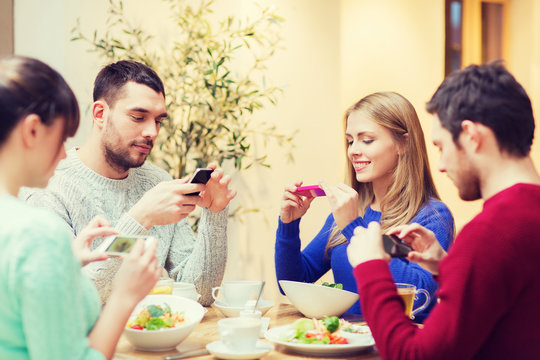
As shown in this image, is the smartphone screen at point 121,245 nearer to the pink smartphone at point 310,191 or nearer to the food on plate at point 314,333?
the food on plate at point 314,333

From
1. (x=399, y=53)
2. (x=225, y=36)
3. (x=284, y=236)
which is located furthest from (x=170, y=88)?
(x=399, y=53)

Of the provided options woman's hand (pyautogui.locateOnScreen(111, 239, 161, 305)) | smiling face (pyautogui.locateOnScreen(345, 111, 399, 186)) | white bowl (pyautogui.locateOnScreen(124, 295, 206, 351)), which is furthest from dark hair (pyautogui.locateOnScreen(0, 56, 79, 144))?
smiling face (pyautogui.locateOnScreen(345, 111, 399, 186))

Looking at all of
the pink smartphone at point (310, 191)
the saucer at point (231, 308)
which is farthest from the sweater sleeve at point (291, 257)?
the saucer at point (231, 308)

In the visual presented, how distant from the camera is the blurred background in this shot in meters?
3.60

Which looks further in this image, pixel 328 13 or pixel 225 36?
pixel 328 13

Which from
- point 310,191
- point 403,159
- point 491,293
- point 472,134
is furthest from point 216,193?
point 491,293

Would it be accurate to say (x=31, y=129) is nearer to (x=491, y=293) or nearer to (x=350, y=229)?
(x=491, y=293)

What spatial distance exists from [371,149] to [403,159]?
132mm

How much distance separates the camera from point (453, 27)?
543 centimetres

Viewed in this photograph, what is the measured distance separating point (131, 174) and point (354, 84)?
2.46m

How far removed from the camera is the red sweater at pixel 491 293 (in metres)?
1.21

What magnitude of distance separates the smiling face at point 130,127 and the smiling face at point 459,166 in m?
1.43

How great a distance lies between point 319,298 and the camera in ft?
6.12

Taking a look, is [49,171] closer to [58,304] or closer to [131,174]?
[58,304]
